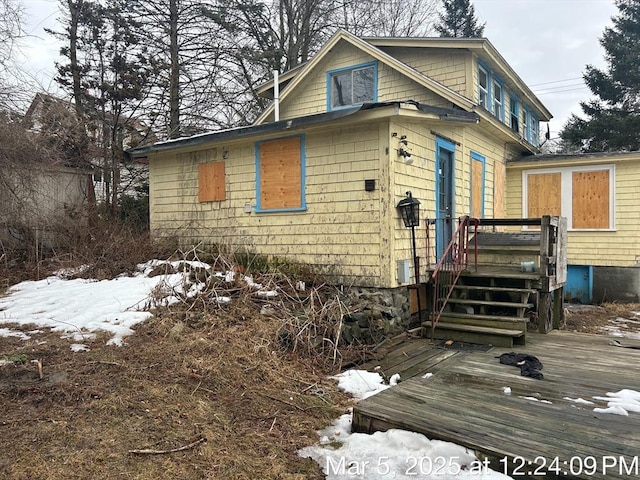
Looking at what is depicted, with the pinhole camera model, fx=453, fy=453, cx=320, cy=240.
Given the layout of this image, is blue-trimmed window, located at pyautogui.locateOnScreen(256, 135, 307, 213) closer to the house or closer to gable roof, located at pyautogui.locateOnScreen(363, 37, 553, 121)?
the house

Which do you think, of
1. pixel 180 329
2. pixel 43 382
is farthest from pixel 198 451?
pixel 180 329

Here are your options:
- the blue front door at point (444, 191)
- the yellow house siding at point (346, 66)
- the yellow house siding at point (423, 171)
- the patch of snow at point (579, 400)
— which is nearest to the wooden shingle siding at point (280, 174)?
the yellow house siding at point (423, 171)

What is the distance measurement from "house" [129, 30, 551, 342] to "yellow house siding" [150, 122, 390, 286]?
19 mm

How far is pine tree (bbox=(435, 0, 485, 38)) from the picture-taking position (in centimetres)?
2816

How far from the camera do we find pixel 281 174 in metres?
8.09

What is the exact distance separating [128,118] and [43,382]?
39.6 feet

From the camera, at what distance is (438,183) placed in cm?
829

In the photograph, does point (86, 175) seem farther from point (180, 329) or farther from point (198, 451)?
point (198, 451)

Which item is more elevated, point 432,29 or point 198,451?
point 432,29

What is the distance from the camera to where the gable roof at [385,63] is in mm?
9422

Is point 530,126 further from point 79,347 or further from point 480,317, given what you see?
point 79,347

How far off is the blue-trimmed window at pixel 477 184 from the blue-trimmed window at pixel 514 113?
3.55 m

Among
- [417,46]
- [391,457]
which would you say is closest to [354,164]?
[391,457]

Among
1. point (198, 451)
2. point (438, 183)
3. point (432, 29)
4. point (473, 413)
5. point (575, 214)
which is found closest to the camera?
point (198, 451)
